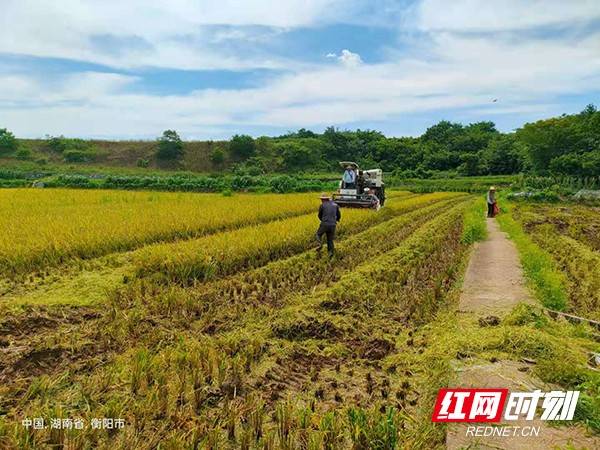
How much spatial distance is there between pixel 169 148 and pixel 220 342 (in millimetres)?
67124

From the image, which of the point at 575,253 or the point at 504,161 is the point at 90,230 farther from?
the point at 504,161

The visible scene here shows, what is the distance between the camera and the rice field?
3.24 m

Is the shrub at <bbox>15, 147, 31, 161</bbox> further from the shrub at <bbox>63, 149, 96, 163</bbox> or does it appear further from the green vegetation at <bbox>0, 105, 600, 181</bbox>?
the shrub at <bbox>63, 149, 96, 163</bbox>

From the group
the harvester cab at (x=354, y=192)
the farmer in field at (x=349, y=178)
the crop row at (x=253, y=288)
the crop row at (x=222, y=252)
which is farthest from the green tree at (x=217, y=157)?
the crop row at (x=253, y=288)

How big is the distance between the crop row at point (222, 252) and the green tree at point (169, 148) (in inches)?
2330

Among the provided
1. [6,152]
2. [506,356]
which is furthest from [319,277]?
[6,152]

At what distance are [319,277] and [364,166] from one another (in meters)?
59.2

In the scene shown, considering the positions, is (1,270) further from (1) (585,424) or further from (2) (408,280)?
(1) (585,424)

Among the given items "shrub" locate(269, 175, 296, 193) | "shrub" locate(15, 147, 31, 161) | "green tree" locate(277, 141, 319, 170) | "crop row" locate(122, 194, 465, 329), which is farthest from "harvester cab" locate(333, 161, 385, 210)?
"shrub" locate(15, 147, 31, 161)

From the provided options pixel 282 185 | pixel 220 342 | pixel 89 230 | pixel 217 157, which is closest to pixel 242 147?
pixel 217 157

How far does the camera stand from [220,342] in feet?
16.0

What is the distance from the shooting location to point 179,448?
2883mm

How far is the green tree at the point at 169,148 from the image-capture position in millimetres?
67125

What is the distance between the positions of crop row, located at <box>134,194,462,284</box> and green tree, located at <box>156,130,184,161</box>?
194 feet
